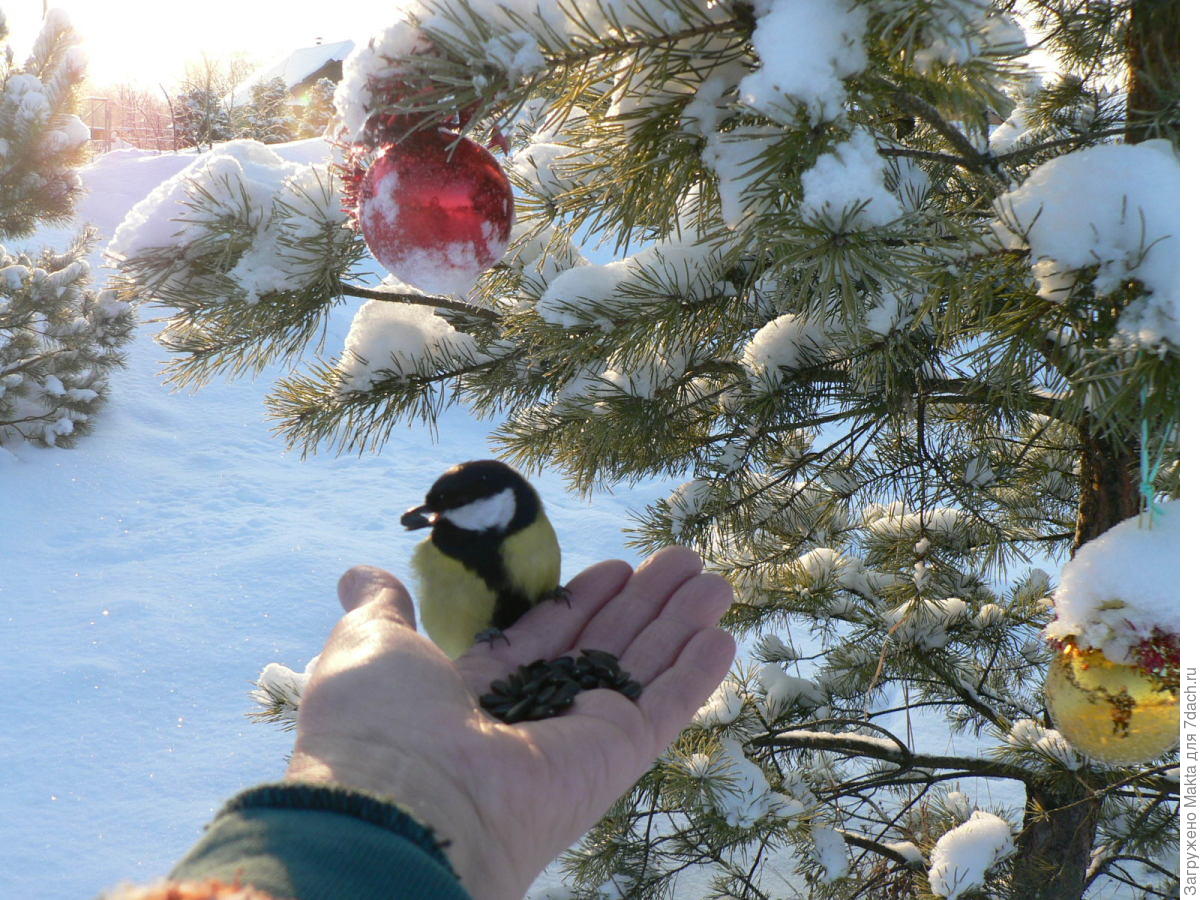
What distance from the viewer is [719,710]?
1467 millimetres

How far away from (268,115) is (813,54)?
36.0 feet

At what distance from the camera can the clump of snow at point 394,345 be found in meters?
1.18

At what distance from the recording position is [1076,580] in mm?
628

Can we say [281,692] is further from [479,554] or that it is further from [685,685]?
[685,685]

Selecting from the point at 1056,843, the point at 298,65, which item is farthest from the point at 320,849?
the point at 298,65

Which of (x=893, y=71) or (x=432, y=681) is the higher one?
(x=893, y=71)

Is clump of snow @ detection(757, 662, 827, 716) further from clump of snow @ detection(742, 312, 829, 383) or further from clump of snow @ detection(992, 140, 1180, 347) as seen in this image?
clump of snow @ detection(992, 140, 1180, 347)

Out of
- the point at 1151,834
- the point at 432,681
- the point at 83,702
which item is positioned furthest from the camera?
the point at 83,702

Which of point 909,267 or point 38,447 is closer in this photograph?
point 909,267

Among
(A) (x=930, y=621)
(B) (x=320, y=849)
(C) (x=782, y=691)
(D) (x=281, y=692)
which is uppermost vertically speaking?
(A) (x=930, y=621)

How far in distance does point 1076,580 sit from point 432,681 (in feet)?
1.87

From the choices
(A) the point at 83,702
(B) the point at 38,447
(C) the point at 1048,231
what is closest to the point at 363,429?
(C) the point at 1048,231

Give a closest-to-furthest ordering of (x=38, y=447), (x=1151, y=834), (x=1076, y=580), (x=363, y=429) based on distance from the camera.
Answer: (x=1076, y=580)
(x=363, y=429)
(x=1151, y=834)
(x=38, y=447)
